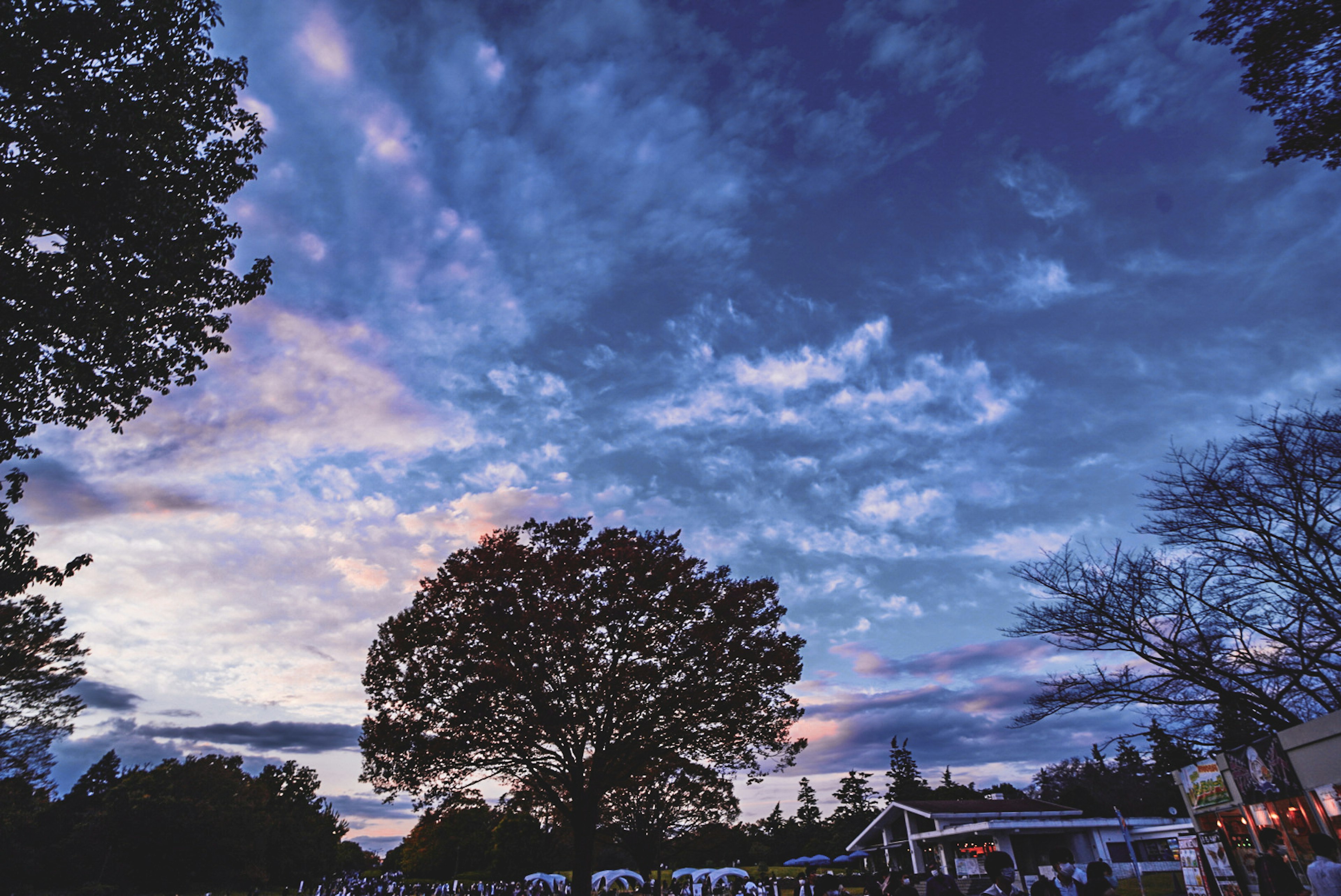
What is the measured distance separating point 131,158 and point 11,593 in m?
8.95

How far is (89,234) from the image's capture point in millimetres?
9898

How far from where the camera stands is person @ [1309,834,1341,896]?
7.94 m

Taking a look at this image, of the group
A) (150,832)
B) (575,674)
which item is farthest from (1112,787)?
(150,832)

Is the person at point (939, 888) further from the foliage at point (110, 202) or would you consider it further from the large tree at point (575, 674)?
the foliage at point (110, 202)

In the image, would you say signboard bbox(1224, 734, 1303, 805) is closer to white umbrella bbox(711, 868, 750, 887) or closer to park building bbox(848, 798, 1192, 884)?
park building bbox(848, 798, 1192, 884)

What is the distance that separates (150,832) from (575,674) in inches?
2203

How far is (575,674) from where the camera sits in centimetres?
1870

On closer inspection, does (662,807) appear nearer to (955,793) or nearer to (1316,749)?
(1316,749)

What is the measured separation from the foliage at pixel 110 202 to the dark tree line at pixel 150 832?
3079cm

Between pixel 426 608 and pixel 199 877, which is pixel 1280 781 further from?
pixel 199 877

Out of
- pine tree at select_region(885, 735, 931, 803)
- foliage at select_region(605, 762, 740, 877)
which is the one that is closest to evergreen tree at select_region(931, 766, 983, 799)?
pine tree at select_region(885, 735, 931, 803)

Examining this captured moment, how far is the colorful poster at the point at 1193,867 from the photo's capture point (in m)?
16.7

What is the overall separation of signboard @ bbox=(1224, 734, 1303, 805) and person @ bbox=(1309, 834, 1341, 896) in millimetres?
8312

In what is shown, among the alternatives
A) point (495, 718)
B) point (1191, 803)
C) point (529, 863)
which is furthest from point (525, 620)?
point (529, 863)
